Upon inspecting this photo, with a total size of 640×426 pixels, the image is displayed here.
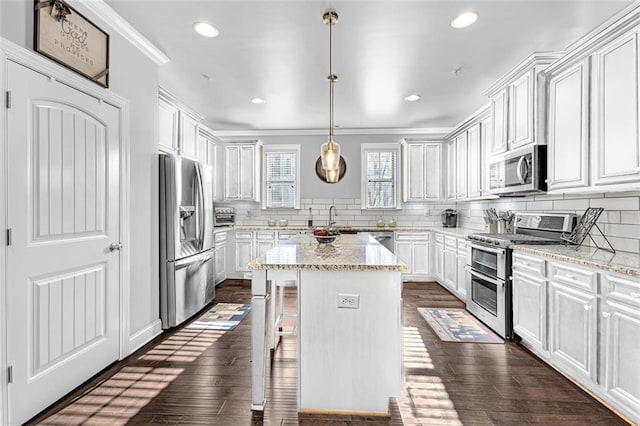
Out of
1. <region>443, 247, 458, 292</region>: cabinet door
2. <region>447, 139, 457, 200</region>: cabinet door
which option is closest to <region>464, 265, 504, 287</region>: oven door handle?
<region>443, 247, 458, 292</region>: cabinet door

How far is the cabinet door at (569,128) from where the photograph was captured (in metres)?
2.45

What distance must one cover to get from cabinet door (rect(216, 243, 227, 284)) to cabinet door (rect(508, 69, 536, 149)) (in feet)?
13.7

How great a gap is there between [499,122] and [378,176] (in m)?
2.53

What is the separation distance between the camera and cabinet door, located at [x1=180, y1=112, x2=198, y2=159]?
4004mm

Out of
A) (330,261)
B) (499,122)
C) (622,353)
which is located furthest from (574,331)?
(499,122)

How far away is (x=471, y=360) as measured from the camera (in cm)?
264

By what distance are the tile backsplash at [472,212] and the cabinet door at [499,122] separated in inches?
26.9

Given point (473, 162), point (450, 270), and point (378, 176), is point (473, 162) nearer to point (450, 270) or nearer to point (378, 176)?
point (450, 270)

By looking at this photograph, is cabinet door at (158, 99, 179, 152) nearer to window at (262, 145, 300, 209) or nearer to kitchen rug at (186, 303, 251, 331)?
kitchen rug at (186, 303, 251, 331)

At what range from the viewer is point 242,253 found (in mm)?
5621

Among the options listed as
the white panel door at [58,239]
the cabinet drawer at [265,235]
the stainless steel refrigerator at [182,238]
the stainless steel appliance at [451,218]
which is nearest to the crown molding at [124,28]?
the white panel door at [58,239]

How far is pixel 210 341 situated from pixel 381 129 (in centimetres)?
444

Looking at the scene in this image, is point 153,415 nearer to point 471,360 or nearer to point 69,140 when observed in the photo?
point 69,140

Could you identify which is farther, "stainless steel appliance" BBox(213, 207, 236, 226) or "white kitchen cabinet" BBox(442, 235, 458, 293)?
"stainless steel appliance" BBox(213, 207, 236, 226)
